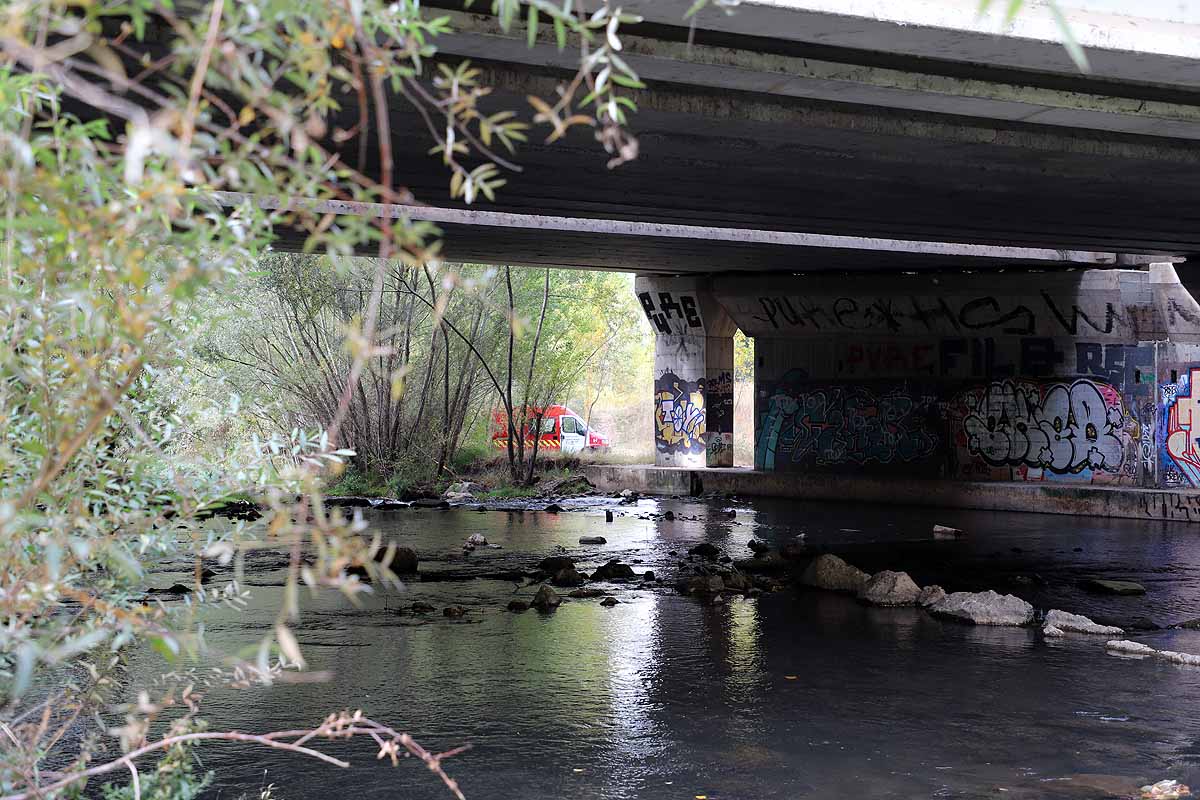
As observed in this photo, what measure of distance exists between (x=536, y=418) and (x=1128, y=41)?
23.2 meters

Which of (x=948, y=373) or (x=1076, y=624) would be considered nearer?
(x=1076, y=624)

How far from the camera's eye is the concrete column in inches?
1179

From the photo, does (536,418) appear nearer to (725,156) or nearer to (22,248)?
(725,156)

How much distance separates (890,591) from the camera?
12.8 meters

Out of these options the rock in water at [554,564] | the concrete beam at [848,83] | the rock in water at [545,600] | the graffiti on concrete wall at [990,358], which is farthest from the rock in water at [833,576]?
the graffiti on concrete wall at [990,358]

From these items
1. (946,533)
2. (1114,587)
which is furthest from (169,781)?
(946,533)

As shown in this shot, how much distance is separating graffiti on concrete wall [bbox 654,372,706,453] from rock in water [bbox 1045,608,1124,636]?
19.0 m

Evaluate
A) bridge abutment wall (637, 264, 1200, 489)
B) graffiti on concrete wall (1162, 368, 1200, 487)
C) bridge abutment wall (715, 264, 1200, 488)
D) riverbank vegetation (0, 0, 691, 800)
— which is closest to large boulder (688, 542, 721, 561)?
riverbank vegetation (0, 0, 691, 800)

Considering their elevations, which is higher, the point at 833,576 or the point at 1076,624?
the point at 833,576

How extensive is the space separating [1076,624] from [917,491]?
15099 millimetres

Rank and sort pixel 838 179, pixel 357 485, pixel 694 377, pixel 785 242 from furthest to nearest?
1. pixel 694 377
2. pixel 357 485
3. pixel 785 242
4. pixel 838 179

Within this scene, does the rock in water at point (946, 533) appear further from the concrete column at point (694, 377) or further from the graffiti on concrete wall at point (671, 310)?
the graffiti on concrete wall at point (671, 310)

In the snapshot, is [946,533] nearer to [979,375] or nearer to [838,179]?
[979,375]

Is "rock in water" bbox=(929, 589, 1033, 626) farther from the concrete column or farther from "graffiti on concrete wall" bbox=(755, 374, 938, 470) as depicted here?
the concrete column
